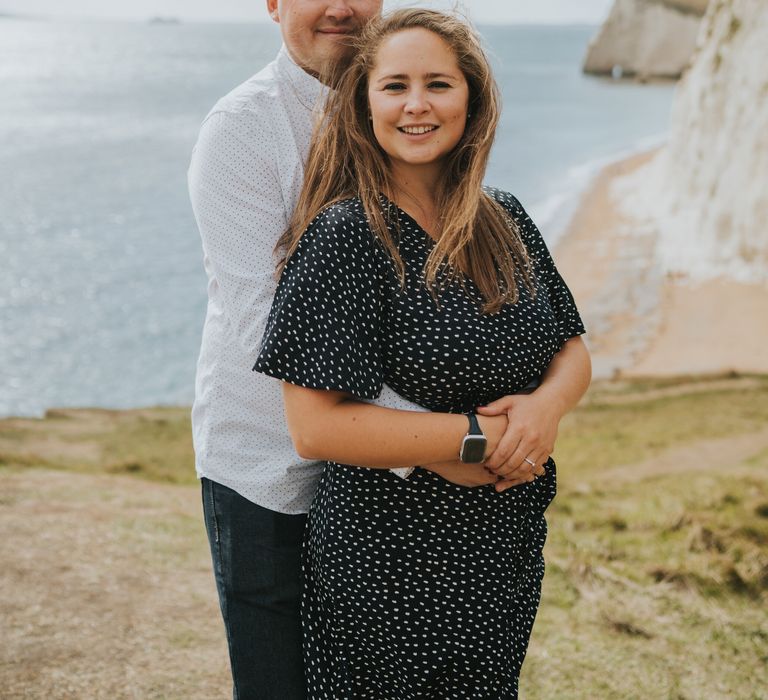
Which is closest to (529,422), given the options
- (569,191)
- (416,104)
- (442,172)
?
(442,172)

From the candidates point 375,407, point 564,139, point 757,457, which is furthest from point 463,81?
point 564,139

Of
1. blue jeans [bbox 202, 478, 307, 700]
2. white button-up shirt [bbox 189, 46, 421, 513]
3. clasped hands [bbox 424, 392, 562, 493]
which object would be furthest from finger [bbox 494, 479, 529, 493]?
blue jeans [bbox 202, 478, 307, 700]

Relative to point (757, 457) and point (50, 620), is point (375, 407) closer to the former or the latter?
point (50, 620)

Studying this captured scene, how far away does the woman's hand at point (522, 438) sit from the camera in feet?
6.60

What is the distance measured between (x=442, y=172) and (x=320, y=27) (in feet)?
1.64

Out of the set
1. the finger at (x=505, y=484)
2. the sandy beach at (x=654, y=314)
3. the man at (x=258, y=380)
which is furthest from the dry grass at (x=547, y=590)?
the sandy beach at (x=654, y=314)

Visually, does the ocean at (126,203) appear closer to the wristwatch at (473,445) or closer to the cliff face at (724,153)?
the wristwatch at (473,445)

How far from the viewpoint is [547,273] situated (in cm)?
238

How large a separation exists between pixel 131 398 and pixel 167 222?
1645cm

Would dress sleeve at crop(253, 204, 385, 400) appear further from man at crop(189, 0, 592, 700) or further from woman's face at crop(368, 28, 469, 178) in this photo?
woman's face at crop(368, 28, 469, 178)

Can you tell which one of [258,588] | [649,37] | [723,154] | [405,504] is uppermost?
[649,37]

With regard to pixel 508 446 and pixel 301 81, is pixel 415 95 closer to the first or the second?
pixel 301 81

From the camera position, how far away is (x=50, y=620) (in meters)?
4.00

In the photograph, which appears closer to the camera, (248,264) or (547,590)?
(248,264)
